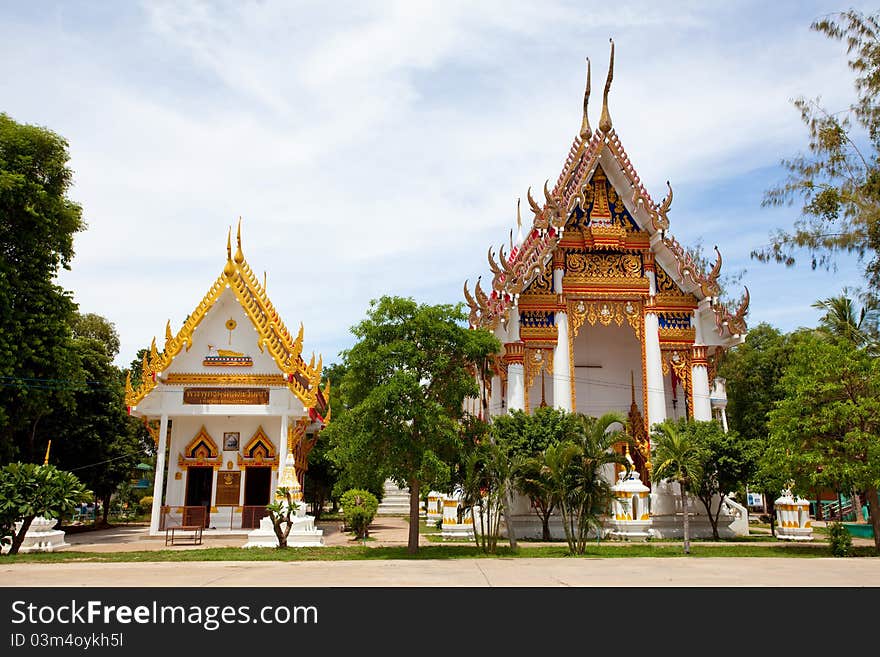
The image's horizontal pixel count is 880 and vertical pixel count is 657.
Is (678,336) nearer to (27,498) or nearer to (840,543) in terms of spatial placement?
(840,543)

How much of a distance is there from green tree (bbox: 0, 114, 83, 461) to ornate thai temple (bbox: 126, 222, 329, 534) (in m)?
2.45

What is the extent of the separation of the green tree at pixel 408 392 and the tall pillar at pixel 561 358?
5852mm

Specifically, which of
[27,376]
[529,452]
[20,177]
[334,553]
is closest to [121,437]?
[27,376]

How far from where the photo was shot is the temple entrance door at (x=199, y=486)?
2109cm

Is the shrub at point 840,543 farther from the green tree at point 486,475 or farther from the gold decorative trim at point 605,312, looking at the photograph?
the gold decorative trim at point 605,312

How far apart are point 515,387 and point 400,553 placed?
23.6 ft

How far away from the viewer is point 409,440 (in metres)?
13.9

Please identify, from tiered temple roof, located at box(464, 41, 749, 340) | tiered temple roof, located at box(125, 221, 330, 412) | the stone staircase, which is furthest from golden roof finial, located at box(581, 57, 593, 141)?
the stone staircase

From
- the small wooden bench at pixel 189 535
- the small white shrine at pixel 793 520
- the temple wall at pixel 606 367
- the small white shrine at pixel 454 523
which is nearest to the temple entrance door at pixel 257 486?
the small wooden bench at pixel 189 535

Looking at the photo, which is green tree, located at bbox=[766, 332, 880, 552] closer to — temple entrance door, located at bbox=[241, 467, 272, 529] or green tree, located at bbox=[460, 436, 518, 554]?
green tree, located at bbox=[460, 436, 518, 554]

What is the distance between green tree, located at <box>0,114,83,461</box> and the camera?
19150mm

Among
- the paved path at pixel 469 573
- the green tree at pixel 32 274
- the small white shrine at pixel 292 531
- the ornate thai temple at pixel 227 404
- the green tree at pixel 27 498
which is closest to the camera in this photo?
the paved path at pixel 469 573

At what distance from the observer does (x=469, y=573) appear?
1020 centimetres
